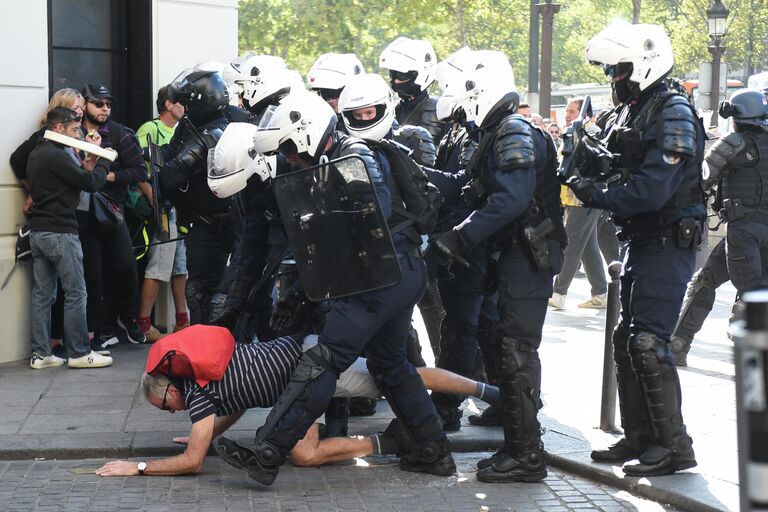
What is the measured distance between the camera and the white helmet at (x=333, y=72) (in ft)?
26.4

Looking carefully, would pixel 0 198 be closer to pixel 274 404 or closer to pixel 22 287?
pixel 22 287

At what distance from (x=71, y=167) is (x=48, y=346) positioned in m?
1.26

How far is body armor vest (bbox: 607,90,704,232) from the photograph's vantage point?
19.0ft

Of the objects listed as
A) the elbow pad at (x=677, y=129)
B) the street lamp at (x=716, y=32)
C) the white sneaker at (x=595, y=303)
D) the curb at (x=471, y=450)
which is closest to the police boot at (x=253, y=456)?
the curb at (x=471, y=450)

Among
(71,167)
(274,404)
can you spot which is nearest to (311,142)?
(274,404)

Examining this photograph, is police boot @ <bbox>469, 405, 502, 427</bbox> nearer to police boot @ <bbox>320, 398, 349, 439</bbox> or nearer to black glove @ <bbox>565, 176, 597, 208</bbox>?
police boot @ <bbox>320, 398, 349, 439</bbox>

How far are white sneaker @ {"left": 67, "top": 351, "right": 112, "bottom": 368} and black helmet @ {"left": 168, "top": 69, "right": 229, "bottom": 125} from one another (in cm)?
191

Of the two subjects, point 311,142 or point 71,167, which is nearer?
point 311,142

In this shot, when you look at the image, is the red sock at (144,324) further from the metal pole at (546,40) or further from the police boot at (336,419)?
the metal pole at (546,40)

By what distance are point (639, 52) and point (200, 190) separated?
3.02 metres

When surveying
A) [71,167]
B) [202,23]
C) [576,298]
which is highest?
[202,23]

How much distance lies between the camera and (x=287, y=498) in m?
5.70

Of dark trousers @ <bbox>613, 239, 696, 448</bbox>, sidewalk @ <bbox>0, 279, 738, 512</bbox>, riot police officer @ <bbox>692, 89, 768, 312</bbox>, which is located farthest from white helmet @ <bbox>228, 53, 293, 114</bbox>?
riot police officer @ <bbox>692, 89, 768, 312</bbox>

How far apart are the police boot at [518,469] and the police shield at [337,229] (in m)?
1.05
